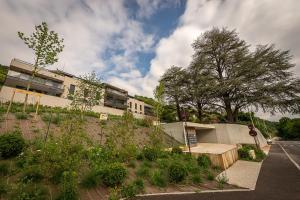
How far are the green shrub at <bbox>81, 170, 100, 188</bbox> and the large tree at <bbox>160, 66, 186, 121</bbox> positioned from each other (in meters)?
24.5

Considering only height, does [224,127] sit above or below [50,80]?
below

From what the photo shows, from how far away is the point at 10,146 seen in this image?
650 centimetres

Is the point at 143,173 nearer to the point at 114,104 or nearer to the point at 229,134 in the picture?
the point at 229,134

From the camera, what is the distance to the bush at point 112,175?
6241mm

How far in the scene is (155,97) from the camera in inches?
540

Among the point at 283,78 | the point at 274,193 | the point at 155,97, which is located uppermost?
the point at 283,78

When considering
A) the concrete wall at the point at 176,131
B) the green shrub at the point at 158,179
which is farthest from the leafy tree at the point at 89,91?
the green shrub at the point at 158,179

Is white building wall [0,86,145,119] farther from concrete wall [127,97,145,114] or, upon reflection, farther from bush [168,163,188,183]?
bush [168,163,188,183]

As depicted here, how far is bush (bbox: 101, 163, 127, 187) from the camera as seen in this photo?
624 cm

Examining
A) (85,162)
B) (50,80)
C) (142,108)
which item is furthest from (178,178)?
(142,108)

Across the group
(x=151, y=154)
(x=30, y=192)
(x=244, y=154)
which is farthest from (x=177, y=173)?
(x=244, y=154)

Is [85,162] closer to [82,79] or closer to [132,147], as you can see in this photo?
[132,147]

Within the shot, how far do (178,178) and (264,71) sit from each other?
76.3ft

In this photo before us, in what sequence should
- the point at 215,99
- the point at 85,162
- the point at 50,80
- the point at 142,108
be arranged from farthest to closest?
the point at 142,108, the point at 50,80, the point at 215,99, the point at 85,162
